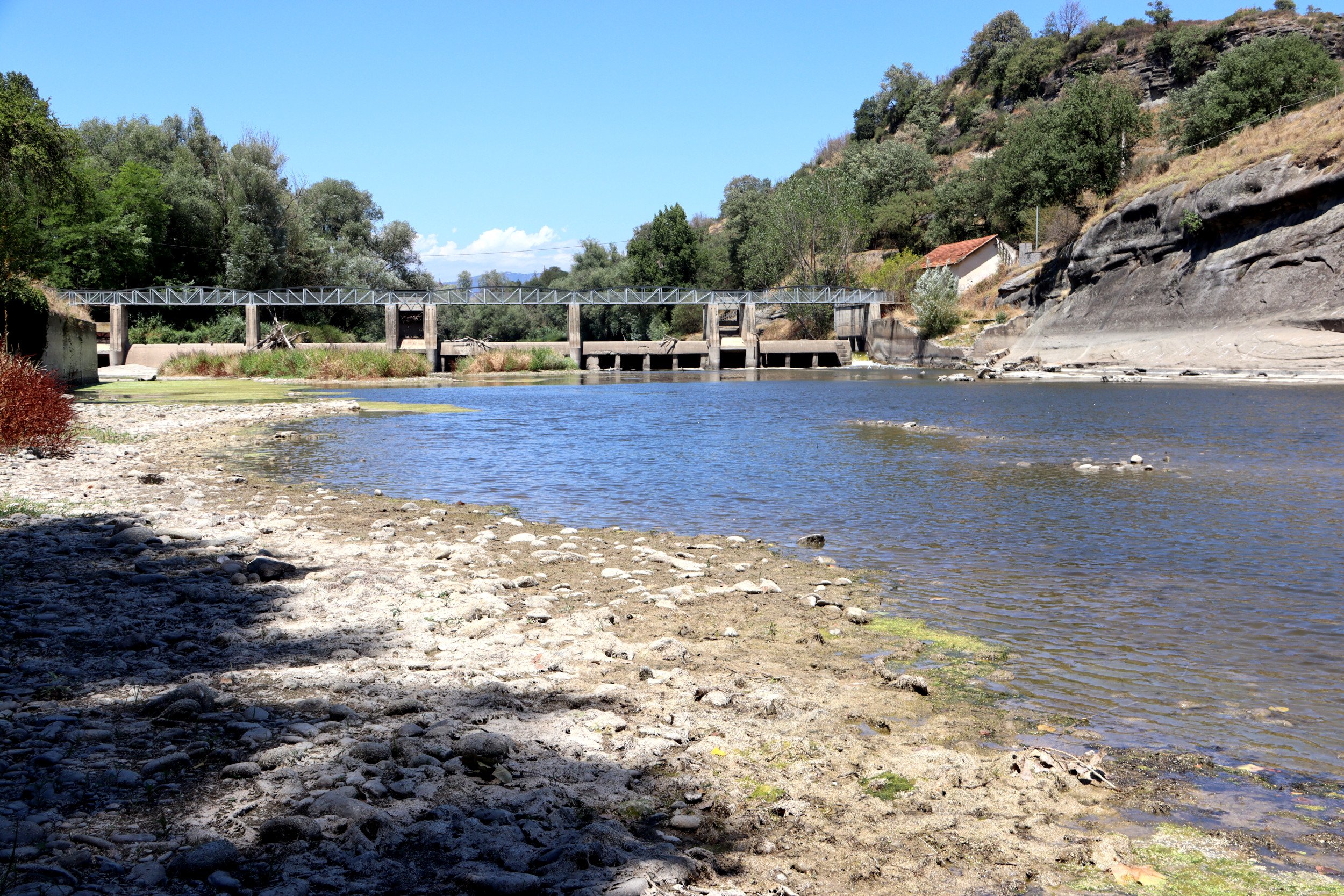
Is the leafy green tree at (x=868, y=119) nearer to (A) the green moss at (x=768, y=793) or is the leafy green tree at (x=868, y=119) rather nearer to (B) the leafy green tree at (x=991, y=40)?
(B) the leafy green tree at (x=991, y=40)

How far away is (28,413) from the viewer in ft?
49.4

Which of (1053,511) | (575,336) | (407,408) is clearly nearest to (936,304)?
(575,336)

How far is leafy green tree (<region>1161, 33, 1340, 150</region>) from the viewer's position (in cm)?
5850

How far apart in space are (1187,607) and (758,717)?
4.53 metres

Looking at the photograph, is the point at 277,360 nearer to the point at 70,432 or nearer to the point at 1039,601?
the point at 70,432

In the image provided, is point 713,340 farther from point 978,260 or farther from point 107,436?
point 107,436

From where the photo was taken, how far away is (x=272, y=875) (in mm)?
3072

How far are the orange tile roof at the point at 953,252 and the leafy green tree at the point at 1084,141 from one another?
1003cm

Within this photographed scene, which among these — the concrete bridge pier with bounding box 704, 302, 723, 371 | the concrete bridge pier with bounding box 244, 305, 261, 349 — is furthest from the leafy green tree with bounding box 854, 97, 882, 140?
the concrete bridge pier with bounding box 244, 305, 261, 349

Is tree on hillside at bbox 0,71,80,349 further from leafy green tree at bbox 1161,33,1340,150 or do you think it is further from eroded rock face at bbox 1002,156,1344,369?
leafy green tree at bbox 1161,33,1340,150

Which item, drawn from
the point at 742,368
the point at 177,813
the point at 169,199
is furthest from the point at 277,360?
the point at 177,813

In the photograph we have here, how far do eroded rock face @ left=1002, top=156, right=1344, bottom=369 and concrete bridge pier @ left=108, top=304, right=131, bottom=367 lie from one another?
206 feet

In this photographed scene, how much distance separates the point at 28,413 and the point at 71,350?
21120mm

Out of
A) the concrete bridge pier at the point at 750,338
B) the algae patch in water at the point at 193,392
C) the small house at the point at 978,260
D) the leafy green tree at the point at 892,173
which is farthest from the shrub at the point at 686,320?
the algae patch in water at the point at 193,392
